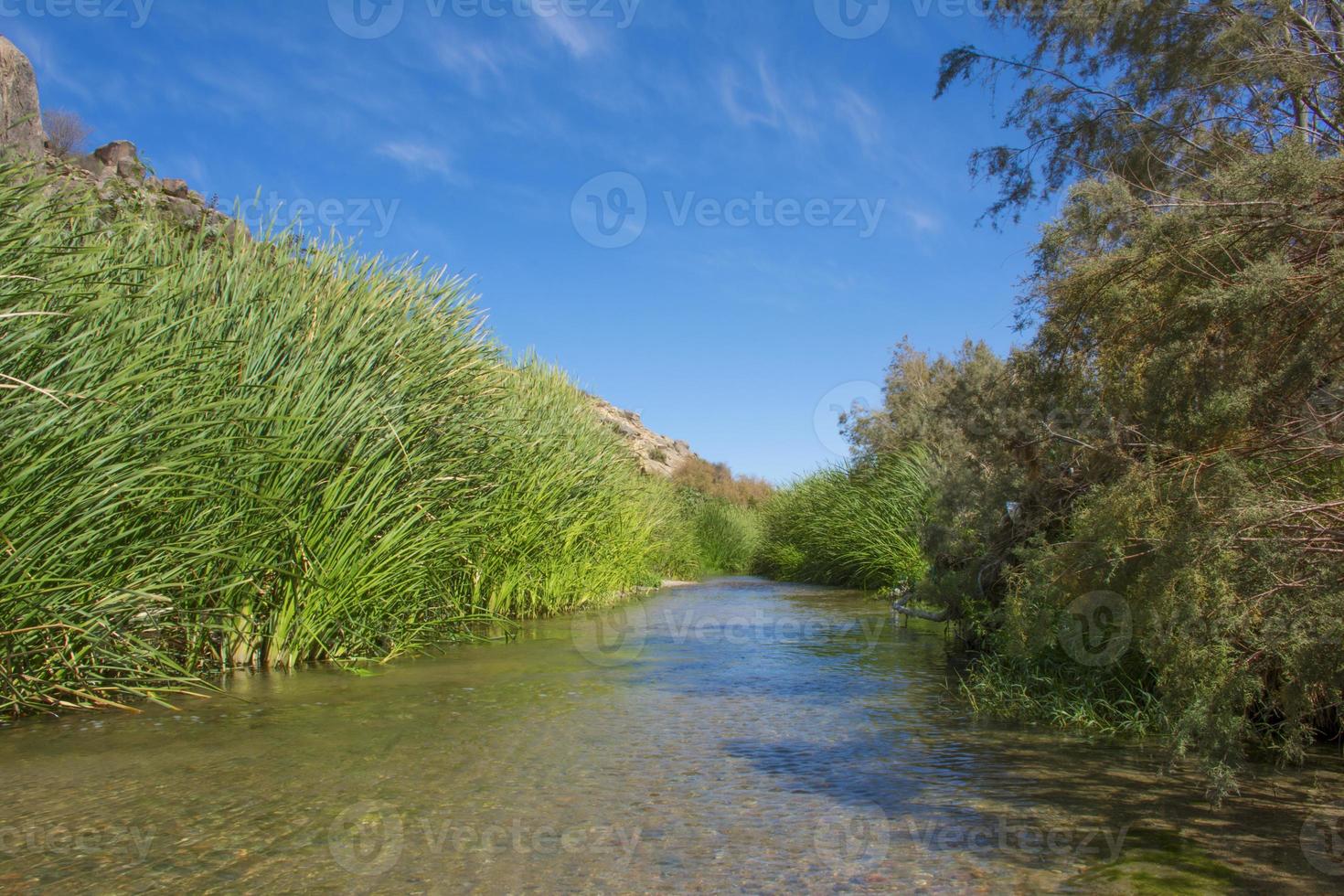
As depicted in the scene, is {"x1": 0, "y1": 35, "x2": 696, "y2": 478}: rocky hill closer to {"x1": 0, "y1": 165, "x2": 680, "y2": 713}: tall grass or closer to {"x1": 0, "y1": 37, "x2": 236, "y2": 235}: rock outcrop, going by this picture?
{"x1": 0, "y1": 37, "x2": 236, "y2": 235}: rock outcrop

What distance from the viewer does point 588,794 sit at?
12.7 feet

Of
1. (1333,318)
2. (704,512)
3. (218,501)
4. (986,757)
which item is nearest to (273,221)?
(218,501)

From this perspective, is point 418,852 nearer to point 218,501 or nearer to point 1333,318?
point 218,501

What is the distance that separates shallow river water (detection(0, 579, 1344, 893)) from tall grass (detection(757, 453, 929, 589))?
6440mm

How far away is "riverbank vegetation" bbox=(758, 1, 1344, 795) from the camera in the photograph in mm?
3453

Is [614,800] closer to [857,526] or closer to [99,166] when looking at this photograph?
[99,166]

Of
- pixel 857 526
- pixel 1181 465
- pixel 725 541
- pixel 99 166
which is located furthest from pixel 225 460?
pixel 725 541

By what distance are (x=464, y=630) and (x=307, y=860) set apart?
5012mm

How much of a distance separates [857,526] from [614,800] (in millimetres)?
11750

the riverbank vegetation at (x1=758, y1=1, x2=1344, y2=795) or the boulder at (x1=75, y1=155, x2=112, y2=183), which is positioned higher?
the boulder at (x1=75, y1=155, x2=112, y2=183)

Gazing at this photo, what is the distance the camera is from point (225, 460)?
18.6 ft

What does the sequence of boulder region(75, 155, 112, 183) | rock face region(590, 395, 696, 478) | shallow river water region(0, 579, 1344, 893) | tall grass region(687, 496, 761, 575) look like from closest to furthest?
shallow river water region(0, 579, 1344, 893), boulder region(75, 155, 112, 183), tall grass region(687, 496, 761, 575), rock face region(590, 395, 696, 478)

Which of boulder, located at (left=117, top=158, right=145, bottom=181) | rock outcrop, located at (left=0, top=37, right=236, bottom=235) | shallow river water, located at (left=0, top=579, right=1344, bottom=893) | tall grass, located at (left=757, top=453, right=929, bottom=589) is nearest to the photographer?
shallow river water, located at (left=0, top=579, right=1344, bottom=893)

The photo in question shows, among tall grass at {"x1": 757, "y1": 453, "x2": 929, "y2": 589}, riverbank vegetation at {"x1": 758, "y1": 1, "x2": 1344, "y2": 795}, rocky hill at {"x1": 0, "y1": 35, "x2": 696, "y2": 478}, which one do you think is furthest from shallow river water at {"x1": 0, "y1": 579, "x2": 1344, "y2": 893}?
tall grass at {"x1": 757, "y1": 453, "x2": 929, "y2": 589}
